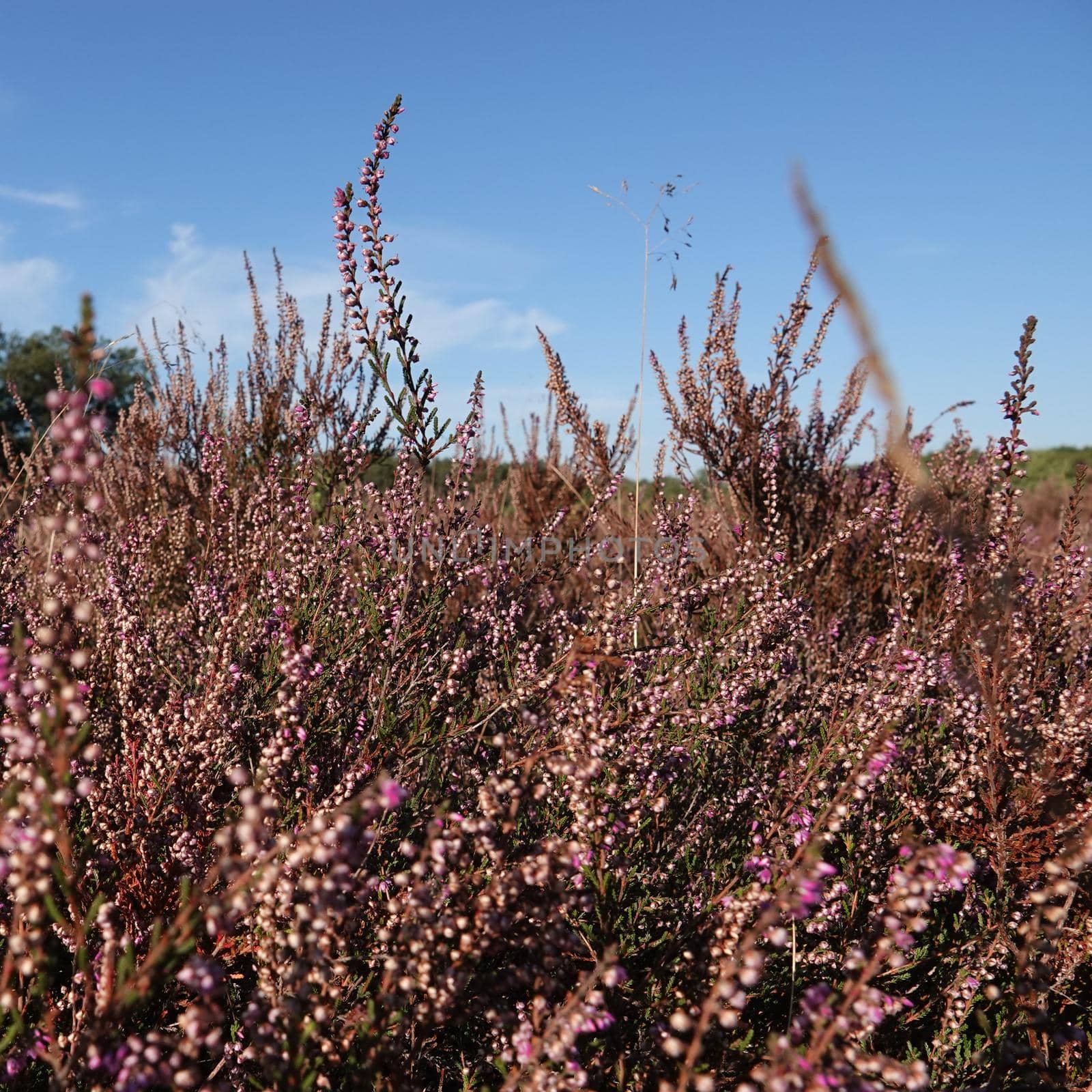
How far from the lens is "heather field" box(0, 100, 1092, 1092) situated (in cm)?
122

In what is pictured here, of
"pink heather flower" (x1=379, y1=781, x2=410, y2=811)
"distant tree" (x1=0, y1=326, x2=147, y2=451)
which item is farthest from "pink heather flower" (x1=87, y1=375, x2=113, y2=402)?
"distant tree" (x1=0, y1=326, x2=147, y2=451)

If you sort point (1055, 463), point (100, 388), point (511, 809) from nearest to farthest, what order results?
point (100, 388)
point (511, 809)
point (1055, 463)

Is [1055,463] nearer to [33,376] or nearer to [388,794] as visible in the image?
[388,794]

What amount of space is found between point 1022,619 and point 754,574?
1.18 meters

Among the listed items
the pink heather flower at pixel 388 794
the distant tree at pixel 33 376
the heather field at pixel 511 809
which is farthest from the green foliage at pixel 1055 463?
the distant tree at pixel 33 376

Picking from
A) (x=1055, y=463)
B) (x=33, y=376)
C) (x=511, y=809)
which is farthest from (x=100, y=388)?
(x=33, y=376)

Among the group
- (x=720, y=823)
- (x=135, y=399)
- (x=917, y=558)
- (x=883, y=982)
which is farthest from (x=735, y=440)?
(x=135, y=399)

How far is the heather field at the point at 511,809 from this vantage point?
4.00ft

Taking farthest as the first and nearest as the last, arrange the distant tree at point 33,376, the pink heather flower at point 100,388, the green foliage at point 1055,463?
the distant tree at point 33,376 < the green foliage at point 1055,463 < the pink heather flower at point 100,388

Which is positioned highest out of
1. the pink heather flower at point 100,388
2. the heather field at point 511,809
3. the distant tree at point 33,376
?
the distant tree at point 33,376

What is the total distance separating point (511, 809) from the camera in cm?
151

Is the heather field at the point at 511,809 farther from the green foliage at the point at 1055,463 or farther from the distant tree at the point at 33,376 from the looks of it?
the distant tree at the point at 33,376

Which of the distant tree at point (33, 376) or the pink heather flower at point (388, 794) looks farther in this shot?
the distant tree at point (33, 376)

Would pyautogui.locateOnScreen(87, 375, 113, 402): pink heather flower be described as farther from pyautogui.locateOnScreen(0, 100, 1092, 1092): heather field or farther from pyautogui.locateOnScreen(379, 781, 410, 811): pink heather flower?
pyautogui.locateOnScreen(379, 781, 410, 811): pink heather flower
